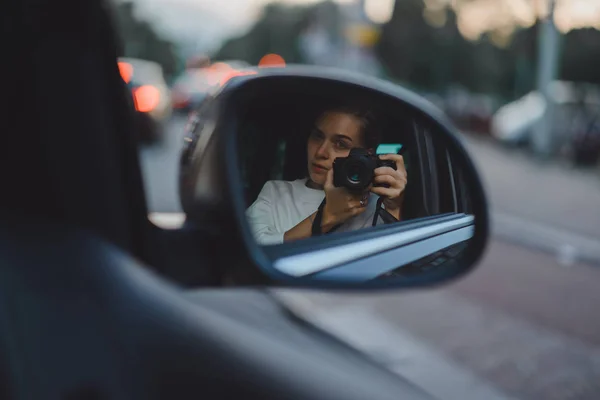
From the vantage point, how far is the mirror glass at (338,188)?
4.03ft

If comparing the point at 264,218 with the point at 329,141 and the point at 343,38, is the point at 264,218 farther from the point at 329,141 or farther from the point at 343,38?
the point at 343,38

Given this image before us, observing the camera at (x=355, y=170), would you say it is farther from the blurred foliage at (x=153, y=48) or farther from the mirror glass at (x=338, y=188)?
the blurred foliage at (x=153, y=48)

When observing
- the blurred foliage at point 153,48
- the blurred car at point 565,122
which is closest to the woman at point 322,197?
the blurred car at point 565,122

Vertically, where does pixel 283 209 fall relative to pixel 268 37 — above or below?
below

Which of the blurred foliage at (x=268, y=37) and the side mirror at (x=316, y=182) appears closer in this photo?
the side mirror at (x=316, y=182)

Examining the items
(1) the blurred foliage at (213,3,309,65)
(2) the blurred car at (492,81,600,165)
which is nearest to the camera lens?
(2) the blurred car at (492,81,600,165)

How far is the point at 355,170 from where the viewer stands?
1.22m

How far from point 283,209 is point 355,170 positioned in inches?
5.9

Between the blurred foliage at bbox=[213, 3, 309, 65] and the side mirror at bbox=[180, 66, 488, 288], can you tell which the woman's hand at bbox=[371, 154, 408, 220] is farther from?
the blurred foliage at bbox=[213, 3, 309, 65]

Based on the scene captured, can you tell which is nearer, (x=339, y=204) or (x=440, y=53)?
(x=339, y=204)

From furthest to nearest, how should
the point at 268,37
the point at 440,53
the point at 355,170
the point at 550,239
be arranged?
the point at 268,37 → the point at 440,53 → the point at 550,239 → the point at 355,170

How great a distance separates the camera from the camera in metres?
1.21

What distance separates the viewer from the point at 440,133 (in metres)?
1.53

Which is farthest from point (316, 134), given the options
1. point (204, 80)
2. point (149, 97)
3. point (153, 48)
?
point (153, 48)
